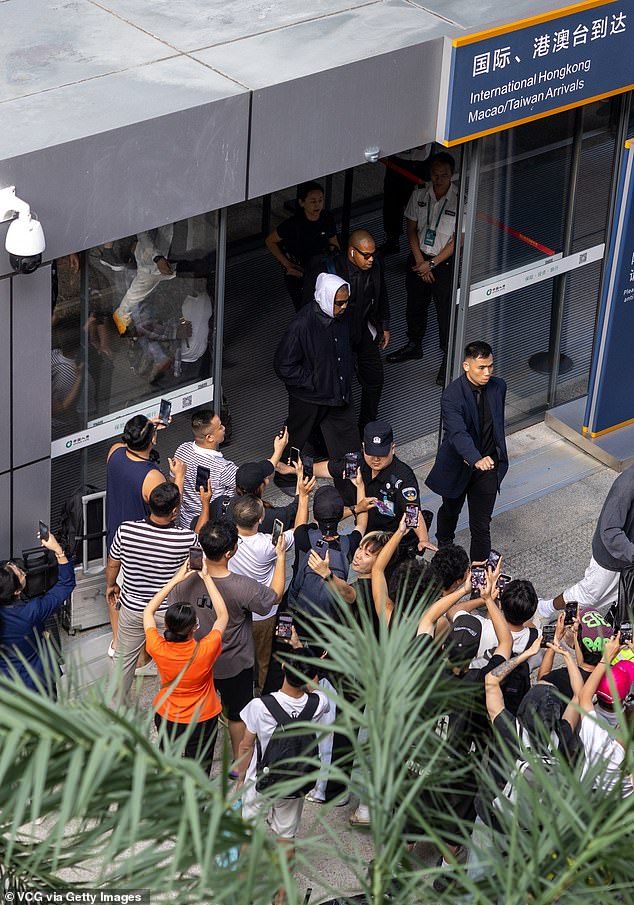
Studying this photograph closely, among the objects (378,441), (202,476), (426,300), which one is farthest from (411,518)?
A: (426,300)

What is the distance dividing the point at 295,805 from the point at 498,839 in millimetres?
2821

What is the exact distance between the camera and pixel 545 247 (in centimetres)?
1073

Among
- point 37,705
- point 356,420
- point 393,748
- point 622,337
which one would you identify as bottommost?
point 356,420

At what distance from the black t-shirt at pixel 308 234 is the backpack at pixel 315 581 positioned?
11.0ft

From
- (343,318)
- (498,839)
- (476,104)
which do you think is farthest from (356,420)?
(498,839)

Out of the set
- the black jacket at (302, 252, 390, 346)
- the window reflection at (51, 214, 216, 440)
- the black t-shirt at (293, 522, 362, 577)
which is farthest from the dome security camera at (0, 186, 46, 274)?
the black jacket at (302, 252, 390, 346)

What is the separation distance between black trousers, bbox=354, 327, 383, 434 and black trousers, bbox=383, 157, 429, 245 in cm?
145

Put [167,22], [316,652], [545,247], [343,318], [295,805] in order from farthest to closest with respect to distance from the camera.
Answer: [545,247]
[343,318]
[167,22]
[316,652]
[295,805]

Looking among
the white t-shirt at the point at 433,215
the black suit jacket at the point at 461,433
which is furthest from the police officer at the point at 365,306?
the black suit jacket at the point at 461,433

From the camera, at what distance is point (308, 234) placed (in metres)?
10.7

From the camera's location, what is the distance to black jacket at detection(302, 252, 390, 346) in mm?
10094

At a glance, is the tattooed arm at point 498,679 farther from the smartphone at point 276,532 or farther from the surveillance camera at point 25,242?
the surveillance camera at point 25,242

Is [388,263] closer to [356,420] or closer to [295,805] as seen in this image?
[356,420]

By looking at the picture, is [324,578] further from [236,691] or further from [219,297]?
[219,297]
